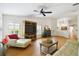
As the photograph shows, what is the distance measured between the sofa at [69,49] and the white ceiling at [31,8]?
0.56 metres

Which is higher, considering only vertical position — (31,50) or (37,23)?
(37,23)

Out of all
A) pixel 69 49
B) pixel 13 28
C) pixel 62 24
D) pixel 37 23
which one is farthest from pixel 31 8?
pixel 69 49

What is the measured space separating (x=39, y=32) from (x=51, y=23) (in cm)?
27

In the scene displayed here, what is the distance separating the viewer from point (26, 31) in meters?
1.97

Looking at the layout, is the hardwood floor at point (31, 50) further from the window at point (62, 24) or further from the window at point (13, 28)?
the window at point (13, 28)

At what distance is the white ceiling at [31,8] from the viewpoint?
6.18 ft

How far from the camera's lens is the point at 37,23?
1944mm

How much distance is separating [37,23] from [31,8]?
0.93 ft

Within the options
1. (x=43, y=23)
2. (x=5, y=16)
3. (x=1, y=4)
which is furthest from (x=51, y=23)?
(x=1, y=4)

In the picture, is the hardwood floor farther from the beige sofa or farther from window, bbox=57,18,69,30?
window, bbox=57,18,69,30

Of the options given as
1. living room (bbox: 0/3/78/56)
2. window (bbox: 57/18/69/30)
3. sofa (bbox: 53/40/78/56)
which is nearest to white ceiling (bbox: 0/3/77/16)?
living room (bbox: 0/3/78/56)

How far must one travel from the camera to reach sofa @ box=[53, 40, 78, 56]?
1.94 meters

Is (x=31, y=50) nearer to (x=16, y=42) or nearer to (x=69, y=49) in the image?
(x=16, y=42)

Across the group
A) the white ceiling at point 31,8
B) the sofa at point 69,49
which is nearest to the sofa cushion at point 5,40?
the white ceiling at point 31,8
